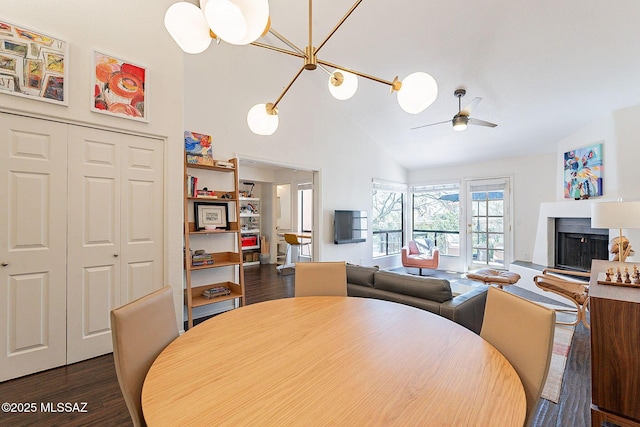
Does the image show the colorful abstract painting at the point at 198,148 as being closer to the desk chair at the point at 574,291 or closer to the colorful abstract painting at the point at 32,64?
the colorful abstract painting at the point at 32,64

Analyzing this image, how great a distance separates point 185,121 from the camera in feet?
10.5

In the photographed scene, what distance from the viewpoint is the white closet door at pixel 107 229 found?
2.31m

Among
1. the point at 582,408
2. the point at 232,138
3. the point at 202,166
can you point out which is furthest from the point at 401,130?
the point at 582,408

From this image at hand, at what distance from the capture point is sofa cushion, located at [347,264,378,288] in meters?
2.55

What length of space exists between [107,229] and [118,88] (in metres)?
1.24

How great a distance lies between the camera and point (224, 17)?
91 cm

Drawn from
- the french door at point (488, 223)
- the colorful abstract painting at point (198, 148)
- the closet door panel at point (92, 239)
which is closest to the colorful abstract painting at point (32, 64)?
the closet door panel at point (92, 239)

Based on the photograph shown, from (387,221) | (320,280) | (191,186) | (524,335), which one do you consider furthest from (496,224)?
(191,186)

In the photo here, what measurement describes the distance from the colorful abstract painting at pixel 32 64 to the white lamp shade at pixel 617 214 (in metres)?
4.62

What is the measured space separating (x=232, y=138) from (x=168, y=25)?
247 centimetres

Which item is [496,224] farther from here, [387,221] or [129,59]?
[129,59]

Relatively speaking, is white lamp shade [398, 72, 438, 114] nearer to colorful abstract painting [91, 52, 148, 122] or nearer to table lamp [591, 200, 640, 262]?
table lamp [591, 200, 640, 262]

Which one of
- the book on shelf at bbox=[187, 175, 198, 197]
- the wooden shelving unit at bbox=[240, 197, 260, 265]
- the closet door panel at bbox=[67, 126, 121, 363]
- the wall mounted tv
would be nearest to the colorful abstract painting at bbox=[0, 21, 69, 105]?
the closet door panel at bbox=[67, 126, 121, 363]

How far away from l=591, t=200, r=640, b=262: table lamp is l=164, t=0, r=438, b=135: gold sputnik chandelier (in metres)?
2.30
